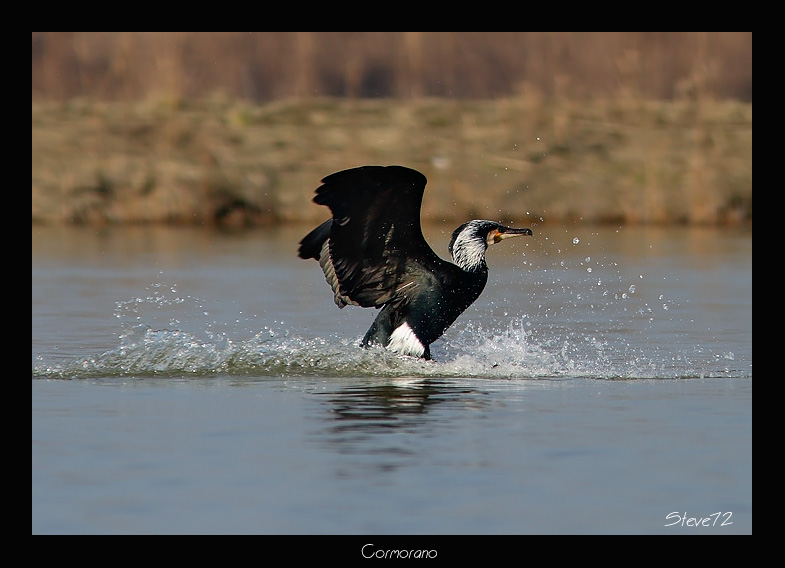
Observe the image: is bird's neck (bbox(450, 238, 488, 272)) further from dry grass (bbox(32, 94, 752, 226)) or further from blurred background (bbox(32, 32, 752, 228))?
dry grass (bbox(32, 94, 752, 226))

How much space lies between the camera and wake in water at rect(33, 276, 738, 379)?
376 inches

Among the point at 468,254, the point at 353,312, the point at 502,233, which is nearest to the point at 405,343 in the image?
the point at 468,254

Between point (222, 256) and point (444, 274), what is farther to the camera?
point (222, 256)

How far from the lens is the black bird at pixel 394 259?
Result: 9086 mm

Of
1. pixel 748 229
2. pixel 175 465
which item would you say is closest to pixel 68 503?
pixel 175 465

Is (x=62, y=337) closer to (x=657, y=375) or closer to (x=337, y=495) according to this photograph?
(x=657, y=375)

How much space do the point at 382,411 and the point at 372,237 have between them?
1619mm

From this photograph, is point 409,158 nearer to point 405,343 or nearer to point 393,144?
point 393,144

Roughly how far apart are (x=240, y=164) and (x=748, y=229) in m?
7.43

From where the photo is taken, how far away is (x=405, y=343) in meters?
9.88

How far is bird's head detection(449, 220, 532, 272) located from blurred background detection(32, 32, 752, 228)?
1059 cm

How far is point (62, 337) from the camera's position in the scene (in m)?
11.0

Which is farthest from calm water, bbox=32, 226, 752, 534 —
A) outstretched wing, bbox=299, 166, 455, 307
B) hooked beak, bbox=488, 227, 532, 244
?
hooked beak, bbox=488, 227, 532, 244

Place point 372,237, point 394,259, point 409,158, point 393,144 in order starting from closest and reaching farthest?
point 372,237, point 394,259, point 409,158, point 393,144
